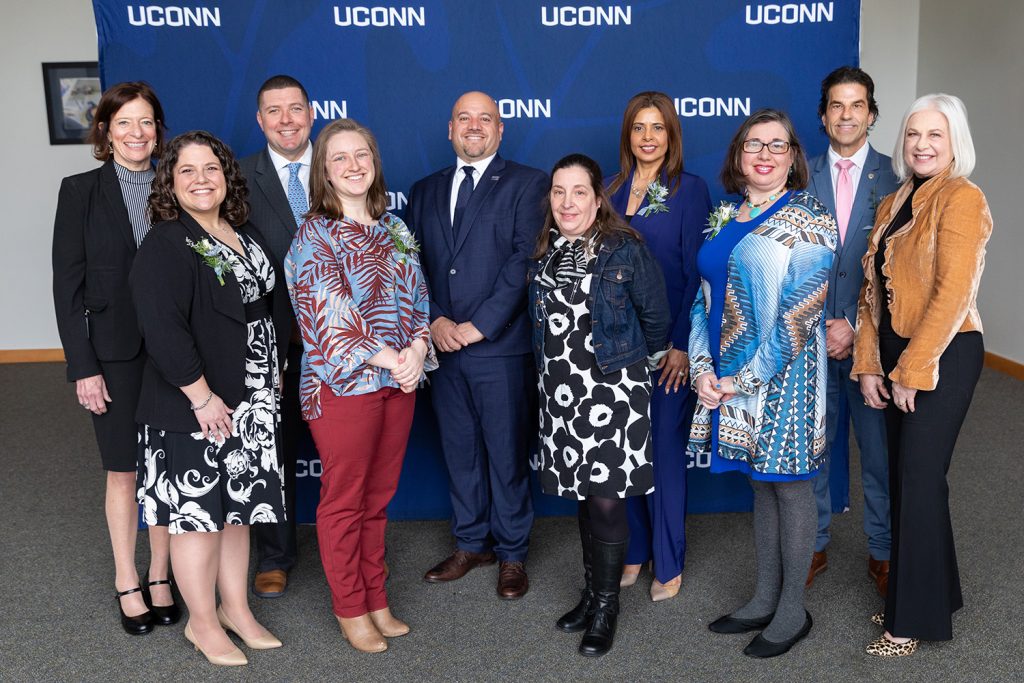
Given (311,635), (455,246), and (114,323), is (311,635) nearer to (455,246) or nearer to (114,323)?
(114,323)

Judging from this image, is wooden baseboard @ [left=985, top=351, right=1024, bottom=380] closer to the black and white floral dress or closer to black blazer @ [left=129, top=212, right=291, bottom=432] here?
the black and white floral dress

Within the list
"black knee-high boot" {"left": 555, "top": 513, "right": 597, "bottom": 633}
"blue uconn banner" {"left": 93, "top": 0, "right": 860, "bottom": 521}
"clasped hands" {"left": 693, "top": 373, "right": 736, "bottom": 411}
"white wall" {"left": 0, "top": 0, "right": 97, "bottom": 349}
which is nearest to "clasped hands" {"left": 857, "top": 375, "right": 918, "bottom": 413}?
"clasped hands" {"left": 693, "top": 373, "right": 736, "bottom": 411}

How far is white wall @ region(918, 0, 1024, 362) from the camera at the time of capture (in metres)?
6.14

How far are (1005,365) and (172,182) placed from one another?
20.3ft

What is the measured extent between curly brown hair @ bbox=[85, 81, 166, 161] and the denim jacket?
1.42 metres

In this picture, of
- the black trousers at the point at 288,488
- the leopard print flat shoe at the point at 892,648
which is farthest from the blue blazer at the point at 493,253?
the leopard print flat shoe at the point at 892,648

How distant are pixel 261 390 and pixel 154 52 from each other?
188 cm

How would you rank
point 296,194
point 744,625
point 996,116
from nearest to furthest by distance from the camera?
point 744,625 < point 296,194 < point 996,116

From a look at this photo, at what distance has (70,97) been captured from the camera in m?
7.19

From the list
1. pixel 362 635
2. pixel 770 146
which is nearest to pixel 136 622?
pixel 362 635

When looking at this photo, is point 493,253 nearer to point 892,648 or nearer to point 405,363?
point 405,363

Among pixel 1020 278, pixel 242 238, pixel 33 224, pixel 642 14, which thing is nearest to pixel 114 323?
pixel 242 238

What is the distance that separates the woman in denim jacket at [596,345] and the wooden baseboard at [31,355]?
6454mm

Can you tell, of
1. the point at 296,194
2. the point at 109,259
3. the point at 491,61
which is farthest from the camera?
the point at 491,61
